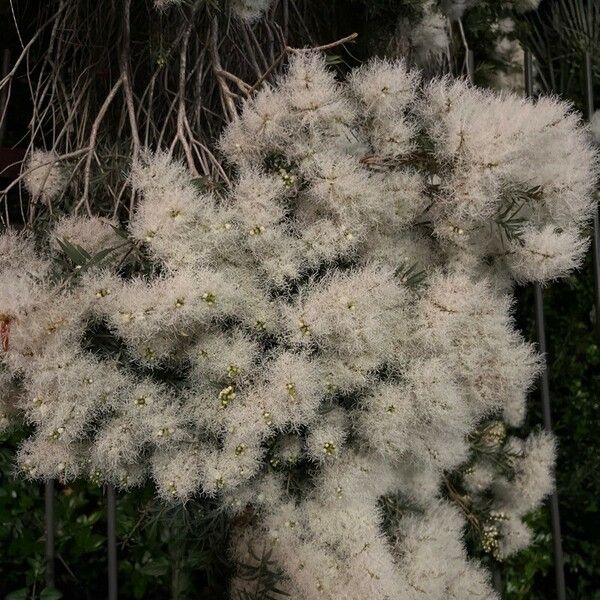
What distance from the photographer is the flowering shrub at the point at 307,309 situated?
0.75 m

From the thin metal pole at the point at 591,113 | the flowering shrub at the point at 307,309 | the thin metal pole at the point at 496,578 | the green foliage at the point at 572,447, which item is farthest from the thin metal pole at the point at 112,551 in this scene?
the thin metal pole at the point at 591,113

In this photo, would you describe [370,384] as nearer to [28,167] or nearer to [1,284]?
[1,284]

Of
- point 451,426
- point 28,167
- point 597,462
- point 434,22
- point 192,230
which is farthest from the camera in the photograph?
point 597,462

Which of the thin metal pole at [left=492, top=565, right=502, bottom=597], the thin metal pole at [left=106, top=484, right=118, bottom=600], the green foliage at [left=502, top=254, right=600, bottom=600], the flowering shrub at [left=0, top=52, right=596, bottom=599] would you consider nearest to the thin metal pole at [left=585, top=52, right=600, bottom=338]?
the green foliage at [left=502, top=254, right=600, bottom=600]

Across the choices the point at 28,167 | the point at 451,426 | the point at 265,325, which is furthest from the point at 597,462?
the point at 28,167

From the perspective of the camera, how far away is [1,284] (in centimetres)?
76

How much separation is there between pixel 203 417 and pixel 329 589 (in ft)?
0.84

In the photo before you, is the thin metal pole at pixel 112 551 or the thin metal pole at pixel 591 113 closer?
the thin metal pole at pixel 112 551

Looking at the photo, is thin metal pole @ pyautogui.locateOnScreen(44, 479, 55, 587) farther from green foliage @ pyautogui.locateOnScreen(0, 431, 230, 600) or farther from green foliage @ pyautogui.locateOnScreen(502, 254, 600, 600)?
green foliage @ pyautogui.locateOnScreen(502, 254, 600, 600)

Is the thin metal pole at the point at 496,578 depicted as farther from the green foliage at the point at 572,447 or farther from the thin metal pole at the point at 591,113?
the thin metal pole at the point at 591,113

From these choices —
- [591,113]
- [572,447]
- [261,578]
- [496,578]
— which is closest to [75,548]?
[261,578]

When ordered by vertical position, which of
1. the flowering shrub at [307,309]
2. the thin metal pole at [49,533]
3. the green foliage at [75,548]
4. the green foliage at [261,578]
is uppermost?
the flowering shrub at [307,309]

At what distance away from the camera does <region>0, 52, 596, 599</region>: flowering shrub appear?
747 mm

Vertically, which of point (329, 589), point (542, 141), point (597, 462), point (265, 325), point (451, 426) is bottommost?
point (597, 462)
